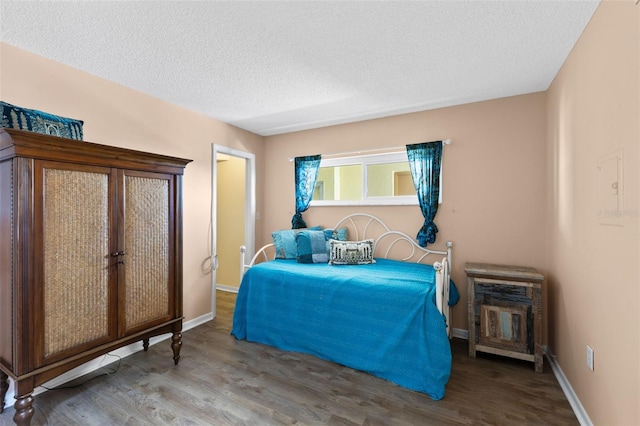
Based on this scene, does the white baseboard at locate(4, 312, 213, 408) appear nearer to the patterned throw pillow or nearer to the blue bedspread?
the blue bedspread

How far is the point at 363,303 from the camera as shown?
7.61 ft

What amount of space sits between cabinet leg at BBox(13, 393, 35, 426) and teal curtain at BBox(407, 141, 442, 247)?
125 inches

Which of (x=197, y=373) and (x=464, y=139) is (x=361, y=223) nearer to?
(x=464, y=139)

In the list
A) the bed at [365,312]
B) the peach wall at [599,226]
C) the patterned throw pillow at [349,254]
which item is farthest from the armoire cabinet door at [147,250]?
the peach wall at [599,226]

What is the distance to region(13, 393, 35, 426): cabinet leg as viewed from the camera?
150cm

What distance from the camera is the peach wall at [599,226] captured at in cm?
124

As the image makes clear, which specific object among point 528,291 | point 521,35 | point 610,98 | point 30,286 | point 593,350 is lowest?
point 593,350

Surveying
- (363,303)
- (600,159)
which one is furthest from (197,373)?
(600,159)

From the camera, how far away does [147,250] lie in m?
2.13

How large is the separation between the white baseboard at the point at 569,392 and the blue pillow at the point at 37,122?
3792 mm

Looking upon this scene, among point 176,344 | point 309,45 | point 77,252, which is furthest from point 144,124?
point 176,344

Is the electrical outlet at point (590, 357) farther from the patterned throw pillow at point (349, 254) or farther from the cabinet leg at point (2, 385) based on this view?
the cabinet leg at point (2, 385)

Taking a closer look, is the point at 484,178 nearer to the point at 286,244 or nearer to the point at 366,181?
the point at 366,181

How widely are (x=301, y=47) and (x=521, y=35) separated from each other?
4.67 ft
